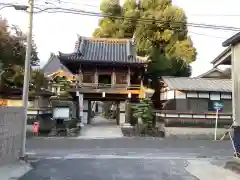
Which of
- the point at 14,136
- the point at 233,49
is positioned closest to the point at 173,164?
the point at 233,49

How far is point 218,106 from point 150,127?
5.90m

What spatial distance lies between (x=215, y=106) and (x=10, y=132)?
2017 centimetres

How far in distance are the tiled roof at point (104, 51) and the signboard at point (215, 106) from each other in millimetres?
7739

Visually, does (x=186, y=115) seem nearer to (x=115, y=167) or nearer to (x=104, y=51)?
(x=104, y=51)

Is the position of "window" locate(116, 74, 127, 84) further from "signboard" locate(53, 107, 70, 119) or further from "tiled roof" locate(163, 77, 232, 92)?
"signboard" locate(53, 107, 70, 119)

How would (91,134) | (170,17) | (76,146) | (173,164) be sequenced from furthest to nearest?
1. (170,17)
2. (91,134)
3. (76,146)
4. (173,164)

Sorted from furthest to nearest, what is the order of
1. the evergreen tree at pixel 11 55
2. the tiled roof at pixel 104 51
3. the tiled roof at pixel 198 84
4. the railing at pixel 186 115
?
the tiled roof at pixel 104 51 → the tiled roof at pixel 198 84 → the railing at pixel 186 115 → the evergreen tree at pixel 11 55

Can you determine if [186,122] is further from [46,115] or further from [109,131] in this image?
[46,115]

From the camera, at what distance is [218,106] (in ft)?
94.3

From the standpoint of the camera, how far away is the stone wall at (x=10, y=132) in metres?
12.0

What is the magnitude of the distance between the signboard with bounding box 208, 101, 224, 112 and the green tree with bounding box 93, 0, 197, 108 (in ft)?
26.6

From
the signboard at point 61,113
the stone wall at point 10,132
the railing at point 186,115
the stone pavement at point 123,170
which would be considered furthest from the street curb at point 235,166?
the signboard at point 61,113

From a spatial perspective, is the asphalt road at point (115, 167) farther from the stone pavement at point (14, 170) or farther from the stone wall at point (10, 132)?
the stone wall at point (10, 132)

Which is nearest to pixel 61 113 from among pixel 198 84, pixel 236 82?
pixel 198 84
